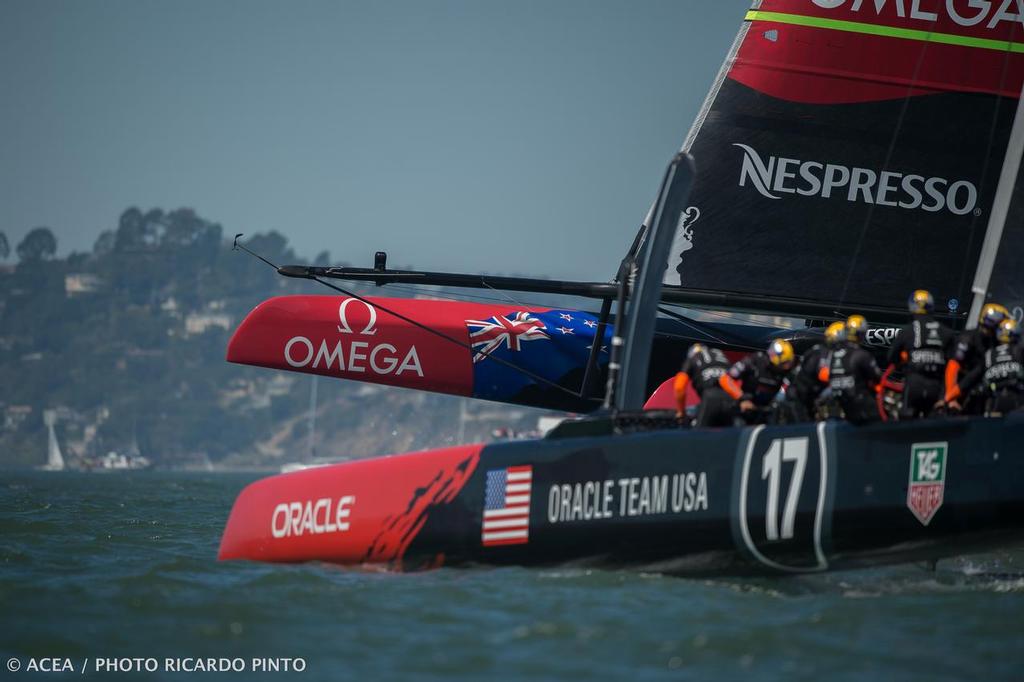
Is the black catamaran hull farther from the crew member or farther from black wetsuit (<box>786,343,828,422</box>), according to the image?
black wetsuit (<box>786,343,828,422</box>)

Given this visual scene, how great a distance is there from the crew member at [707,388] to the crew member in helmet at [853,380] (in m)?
0.58

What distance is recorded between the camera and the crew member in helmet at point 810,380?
8.23m

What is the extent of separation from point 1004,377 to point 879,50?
12.8 feet

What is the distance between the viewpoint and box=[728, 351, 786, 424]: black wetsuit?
27.4 ft

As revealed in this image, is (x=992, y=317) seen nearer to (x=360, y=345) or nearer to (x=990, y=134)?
(x=990, y=134)

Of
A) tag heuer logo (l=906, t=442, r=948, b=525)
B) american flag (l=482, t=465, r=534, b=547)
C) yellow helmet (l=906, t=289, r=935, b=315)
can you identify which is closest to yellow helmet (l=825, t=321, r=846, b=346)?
yellow helmet (l=906, t=289, r=935, b=315)

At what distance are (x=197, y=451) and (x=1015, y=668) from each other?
13735 centimetres

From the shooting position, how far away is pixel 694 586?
26.0 feet

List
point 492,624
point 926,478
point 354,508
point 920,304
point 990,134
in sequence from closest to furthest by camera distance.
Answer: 1. point 492,624
2. point 926,478
3. point 920,304
4. point 354,508
5. point 990,134

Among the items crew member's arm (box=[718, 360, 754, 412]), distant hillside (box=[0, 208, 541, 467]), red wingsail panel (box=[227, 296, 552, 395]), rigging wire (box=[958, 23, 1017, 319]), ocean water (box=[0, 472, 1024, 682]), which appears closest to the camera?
ocean water (box=[0, 472, 1024, 682])

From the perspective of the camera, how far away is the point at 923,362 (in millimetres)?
8219

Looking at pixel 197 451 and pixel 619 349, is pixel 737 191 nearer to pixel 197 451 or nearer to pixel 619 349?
pixel 619 349

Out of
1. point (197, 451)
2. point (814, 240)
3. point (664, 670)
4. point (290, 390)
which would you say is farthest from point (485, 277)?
point (290, 390)

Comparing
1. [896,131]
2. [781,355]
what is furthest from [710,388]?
[896,131]
